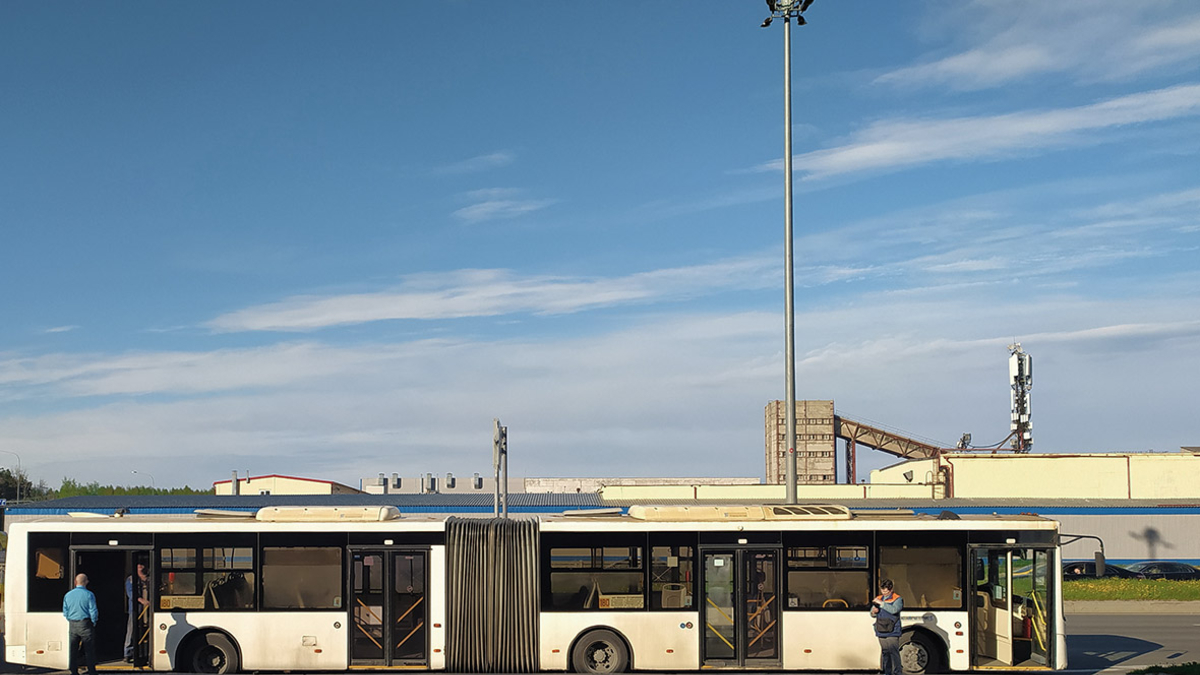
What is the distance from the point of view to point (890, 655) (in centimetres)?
1778

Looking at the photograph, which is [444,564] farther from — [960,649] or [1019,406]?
[1019,406]

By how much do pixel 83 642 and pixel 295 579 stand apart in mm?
3294

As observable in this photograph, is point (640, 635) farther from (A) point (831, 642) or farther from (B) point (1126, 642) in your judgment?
(B) point (1126, 642)

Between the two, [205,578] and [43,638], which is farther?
[205,578]

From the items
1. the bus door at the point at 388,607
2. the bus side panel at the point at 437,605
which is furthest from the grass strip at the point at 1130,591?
the bus door at the point at 388,607

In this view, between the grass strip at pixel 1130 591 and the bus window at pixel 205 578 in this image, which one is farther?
the grass strip at pixel 1130 591

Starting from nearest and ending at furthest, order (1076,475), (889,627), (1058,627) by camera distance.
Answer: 1. (889,627)
2. (1058,627)
3. (1076,475)

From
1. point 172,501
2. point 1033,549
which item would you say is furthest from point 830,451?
point 1033,549

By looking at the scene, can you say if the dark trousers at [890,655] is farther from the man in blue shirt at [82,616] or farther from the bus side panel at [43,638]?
the bus side panel at [43,638]

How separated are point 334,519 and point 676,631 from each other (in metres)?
5.95

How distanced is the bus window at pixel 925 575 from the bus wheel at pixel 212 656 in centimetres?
1095

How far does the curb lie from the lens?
3359 cm

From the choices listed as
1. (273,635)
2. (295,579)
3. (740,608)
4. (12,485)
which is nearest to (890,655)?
(740,608)

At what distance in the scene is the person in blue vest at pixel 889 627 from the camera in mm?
17688
